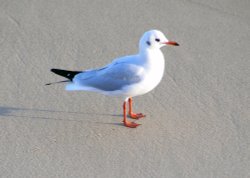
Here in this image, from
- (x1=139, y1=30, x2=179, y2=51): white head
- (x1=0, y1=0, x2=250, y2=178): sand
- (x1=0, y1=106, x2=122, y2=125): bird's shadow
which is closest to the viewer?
(x1=0, y1=0, x2=250, y2=178): sand

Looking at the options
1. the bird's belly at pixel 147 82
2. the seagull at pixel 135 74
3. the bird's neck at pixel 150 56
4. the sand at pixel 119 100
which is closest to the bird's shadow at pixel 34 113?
the sand at pixel 119 100

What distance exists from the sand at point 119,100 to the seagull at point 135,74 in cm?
30

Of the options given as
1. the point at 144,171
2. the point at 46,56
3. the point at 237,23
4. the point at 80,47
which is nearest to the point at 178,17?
the point at 237,23

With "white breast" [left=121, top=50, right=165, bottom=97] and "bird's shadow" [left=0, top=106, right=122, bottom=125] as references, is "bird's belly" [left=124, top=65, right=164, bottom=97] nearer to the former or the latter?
"white breast" [left=121, top=50, right=165, bottom=97]

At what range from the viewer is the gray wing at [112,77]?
409 cm

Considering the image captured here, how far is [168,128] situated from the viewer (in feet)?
14.1

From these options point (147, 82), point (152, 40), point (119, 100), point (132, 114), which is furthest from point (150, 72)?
point (119, 100)

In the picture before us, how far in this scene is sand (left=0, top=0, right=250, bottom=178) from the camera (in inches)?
153

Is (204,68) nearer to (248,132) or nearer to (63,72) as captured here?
(248,132)

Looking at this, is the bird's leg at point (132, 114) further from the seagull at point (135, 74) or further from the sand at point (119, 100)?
the seagull at point (135, 74)

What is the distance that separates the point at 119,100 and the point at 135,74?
1.93ft

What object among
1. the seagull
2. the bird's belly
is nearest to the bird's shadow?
the seagull

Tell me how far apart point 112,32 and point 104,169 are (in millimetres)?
1984

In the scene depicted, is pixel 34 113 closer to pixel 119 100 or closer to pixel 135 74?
pixel 119 100
